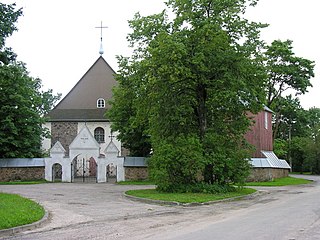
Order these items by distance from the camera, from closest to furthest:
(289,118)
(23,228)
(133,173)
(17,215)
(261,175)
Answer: (23,228), (17,215), (133,173), (261,175), (289,118)

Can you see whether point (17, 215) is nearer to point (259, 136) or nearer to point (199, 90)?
point (199, 90)

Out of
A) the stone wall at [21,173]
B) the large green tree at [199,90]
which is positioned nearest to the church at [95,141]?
the stone wall at [21,173]

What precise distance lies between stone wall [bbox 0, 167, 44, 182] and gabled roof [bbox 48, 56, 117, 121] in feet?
48.2

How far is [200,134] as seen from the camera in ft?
86.3

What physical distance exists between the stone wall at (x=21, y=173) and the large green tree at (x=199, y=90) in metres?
15.6

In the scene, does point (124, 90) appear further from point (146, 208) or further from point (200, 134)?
point (146, 208)

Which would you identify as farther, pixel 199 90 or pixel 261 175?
pixel 261 175

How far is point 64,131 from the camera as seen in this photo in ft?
173

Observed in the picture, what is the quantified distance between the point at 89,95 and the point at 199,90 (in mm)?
30332

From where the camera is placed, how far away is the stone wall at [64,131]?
5247 cm

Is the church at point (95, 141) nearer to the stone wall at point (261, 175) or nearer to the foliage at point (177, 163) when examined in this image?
the stone wall at point (261, 175)

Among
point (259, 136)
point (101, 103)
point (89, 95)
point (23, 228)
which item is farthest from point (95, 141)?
point (23, 228)

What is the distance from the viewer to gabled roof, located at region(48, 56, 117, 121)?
53219mm

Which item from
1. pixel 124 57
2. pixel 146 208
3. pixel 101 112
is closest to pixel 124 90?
pixel 124 57
